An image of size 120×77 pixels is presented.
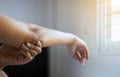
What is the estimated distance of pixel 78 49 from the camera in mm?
876

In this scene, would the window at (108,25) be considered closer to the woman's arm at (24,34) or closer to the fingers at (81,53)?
the fingers at (81,53)

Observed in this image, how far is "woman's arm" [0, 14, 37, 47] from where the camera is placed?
562 millimetres

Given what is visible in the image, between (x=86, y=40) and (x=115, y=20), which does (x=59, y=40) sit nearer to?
(x=115, y=20)

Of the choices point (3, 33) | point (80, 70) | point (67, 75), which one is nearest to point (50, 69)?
point (67, 75)

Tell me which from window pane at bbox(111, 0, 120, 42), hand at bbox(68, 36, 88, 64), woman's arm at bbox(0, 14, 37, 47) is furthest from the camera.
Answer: window pane at bbox(111, 0, 120, 42)

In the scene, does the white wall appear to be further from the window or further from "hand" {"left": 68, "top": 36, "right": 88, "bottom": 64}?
"hand" {"left": 68, "top": 36, "right": 88, "bottom": 64}

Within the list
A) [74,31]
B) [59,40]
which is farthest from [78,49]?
[74,31]

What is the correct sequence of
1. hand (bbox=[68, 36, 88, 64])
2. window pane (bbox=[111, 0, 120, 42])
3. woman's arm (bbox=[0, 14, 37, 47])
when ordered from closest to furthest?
1. woman's arm (bbox=[0, 14, 37, 47])
2. hand (bbox=[68, 36, 88, 64])
3. window pane (bbox=[111, 0, 120, 42])

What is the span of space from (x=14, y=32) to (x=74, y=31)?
209 cm

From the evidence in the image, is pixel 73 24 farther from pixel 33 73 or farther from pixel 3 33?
pixel 3 33

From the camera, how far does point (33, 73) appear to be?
2.54 meters

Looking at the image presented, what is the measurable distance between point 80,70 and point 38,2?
45.2 inches

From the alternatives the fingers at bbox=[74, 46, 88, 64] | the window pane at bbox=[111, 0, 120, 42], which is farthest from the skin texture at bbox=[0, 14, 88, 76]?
the window pane at bbox=[111, 0, 120, 42]

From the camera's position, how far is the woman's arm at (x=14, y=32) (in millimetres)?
562
